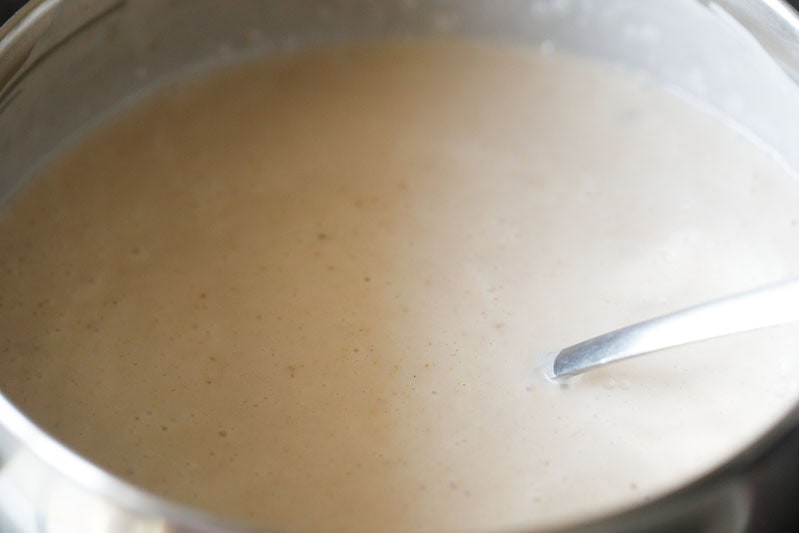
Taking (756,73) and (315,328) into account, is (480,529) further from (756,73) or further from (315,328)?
(756,73)

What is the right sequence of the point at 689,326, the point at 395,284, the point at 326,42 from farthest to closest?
the point at 326,42, the point at 395,284, the point at 689,326

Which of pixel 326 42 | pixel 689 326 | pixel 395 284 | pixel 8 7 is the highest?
pixel 8 7

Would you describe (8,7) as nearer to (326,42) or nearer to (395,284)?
(326,42)

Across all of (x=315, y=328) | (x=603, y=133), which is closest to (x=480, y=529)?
(x=315, y=328)

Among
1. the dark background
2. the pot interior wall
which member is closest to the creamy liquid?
the pot interior wall

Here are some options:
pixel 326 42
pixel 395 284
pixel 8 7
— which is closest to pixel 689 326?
pixel 395 284

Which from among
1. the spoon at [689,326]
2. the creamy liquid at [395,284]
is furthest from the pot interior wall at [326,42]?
the spoon at [689,326]
